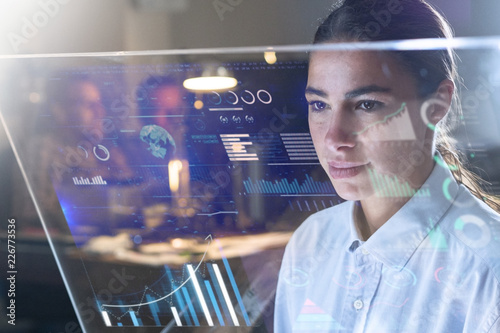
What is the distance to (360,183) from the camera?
3.44 ft

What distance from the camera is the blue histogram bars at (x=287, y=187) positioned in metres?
1.09

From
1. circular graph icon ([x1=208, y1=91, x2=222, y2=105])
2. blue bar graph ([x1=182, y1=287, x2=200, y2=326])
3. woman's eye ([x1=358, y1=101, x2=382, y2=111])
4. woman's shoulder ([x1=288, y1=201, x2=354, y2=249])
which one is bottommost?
blue bar graph ([x1=182, y1=287, x2=200, y2=326])

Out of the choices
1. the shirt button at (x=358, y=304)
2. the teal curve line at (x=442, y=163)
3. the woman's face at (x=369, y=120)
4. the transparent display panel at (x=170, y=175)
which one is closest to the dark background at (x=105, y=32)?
A: the transparent display panel at (x=170, y=175)

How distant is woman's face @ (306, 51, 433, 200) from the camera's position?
99 centimetres

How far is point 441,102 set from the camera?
1.00 meters

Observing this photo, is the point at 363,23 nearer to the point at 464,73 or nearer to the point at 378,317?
the point at 464,73

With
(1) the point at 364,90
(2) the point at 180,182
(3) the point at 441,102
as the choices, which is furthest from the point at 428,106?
(2) the point at 180,182

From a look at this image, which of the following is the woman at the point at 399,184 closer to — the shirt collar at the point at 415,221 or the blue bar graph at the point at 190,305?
the shirt collar at the point at 415,221

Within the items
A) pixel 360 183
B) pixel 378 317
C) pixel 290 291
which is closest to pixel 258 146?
pixel 360 183

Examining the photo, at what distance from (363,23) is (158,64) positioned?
0.48m

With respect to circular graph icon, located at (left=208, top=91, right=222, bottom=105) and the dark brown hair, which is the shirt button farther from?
circular graph icon, located at (left=208, top=91, right=222, bottom=105)

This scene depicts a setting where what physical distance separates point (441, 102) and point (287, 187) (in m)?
0.37

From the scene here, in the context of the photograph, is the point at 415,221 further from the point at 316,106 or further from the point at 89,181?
the point at 89,181

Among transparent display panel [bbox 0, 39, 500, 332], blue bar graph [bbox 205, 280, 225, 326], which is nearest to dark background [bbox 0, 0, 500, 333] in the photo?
transparent display panel [bbox 0, 39, 500, 332]
